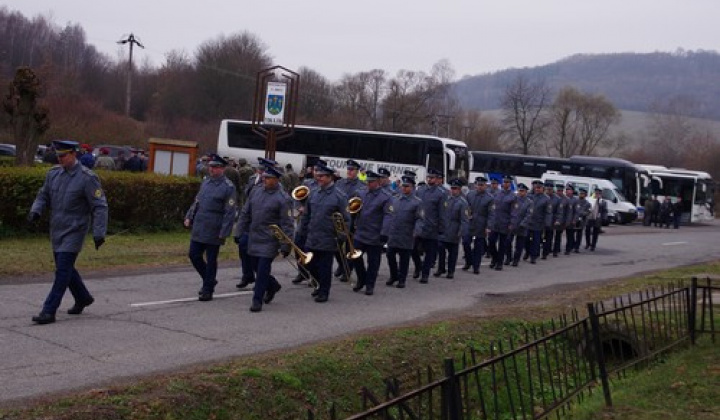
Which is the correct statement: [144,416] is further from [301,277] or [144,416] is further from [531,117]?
[531,117]

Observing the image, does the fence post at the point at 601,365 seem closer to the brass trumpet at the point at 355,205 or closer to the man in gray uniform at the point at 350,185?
the brass trumpet at the point at 355,205

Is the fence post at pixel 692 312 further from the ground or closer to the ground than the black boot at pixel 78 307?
further from the ground

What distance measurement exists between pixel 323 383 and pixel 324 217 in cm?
469

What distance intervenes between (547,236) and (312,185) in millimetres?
9672

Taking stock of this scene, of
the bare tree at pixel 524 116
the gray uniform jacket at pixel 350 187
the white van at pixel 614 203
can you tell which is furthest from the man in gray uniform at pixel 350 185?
the bare tree at pixel 524 116

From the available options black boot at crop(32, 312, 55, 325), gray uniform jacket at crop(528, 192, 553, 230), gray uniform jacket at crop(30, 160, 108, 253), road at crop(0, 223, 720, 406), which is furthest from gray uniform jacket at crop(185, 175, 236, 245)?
gray uniform jacket at crop(528, 192, 553, 230)

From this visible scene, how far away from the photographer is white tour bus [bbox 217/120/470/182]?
42.6 meters

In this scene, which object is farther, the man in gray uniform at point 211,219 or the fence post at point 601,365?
the man in gray uniform at point 211,219

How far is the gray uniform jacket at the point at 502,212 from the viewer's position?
19.8m

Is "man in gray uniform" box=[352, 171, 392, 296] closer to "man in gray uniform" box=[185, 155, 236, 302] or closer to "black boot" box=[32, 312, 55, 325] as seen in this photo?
"man in gray uniform" box=[185, 155, 236, 302]

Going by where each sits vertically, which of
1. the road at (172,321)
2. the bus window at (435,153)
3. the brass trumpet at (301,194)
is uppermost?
the bus window at (435,153)

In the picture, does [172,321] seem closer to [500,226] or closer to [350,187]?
[350,187]

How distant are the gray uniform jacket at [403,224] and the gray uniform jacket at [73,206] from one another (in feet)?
20.1

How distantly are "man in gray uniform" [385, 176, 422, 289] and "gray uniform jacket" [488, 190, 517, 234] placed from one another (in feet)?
14.9
